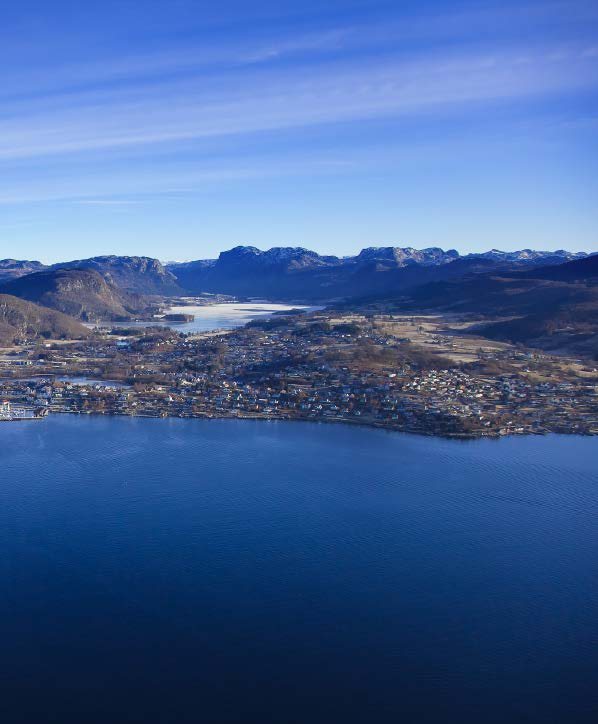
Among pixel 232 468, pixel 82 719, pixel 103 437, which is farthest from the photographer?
pixel 103 437

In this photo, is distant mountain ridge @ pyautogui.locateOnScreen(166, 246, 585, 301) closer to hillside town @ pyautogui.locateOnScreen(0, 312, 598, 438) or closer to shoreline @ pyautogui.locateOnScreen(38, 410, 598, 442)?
hillside town @ pyautogui.locateOnScreen(0, 312, 598, 438)

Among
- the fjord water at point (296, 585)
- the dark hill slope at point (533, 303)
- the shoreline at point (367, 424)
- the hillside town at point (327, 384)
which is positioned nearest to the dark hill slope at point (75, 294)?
the hillside town at point (327, 384)

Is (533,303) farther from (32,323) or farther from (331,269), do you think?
(331,269)

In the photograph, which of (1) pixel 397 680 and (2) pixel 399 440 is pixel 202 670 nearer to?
(1) pixel 397 680

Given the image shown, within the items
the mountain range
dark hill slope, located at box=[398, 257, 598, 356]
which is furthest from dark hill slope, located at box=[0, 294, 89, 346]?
dark hill slope, located at box=[398, 257, 598, 356]

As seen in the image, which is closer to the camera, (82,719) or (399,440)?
(82,719)

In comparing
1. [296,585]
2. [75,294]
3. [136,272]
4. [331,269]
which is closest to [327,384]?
[296,585]

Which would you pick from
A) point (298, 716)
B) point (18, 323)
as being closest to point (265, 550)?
point (298, 716)

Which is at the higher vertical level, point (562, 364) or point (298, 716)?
point (562, 364)
